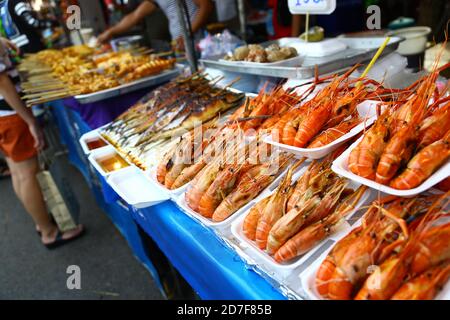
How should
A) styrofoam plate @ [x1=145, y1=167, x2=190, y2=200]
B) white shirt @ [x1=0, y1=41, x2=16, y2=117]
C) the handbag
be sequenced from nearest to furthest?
1. styrofoam plate @ [x1=145, y1=167, x2=190, y2=200]
2. white shirt @ [x1=0, y1=41, x2=16, y2=117]
3. the handbag

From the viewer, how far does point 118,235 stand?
160 inches

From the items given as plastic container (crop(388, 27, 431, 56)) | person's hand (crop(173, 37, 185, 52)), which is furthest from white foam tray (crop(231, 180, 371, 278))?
person's hand (crop(173, 37, 185, 52))

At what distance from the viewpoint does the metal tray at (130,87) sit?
10.7ft

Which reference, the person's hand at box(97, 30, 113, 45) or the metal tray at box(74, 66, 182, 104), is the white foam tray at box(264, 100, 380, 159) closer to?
the metal tray at box(74, 66, 182, 104)

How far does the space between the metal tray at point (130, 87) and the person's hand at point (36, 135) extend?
0.70m

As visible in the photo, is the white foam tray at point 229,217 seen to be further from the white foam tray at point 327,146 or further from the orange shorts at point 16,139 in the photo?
the orange shorts at point 16,139

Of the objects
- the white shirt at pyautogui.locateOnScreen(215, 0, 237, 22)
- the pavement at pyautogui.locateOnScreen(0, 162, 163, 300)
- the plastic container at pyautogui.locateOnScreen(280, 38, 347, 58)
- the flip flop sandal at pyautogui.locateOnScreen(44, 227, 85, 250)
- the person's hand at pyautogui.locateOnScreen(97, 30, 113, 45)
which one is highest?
the white shirt at pyautogui.locateOnScreen(215, 0, 237, 22)

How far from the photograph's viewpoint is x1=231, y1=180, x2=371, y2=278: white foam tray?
1153 mm

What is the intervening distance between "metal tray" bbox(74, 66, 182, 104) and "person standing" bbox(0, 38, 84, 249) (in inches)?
26.8

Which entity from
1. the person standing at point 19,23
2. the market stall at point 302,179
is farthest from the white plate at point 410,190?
the person standing at point 19,23

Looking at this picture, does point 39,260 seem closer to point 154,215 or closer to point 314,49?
point 154,215
